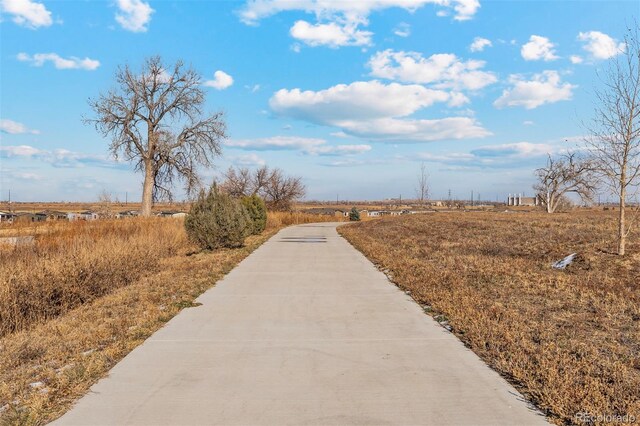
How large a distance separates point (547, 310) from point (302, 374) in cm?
477

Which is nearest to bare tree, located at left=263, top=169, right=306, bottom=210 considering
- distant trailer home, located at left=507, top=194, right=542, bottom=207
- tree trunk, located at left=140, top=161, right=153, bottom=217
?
tree trunk, located at left=140, top=161, right=153, bottom=217

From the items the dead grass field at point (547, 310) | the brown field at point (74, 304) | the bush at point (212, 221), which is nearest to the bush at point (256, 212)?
the bush at point (212, 221)

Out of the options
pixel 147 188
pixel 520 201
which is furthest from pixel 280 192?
pixel 520 201

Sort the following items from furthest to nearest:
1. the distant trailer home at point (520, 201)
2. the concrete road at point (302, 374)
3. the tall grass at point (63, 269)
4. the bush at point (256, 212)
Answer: the distant trailer home at point (520, 201), the bush at point (256, 212), the tall grass at point (63, 269), the concrete road at point (302, 374)

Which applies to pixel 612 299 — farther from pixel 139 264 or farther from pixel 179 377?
pixel 139 264

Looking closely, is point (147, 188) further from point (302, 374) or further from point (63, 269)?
point (302, 374)

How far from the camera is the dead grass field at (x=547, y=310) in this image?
13.8ft

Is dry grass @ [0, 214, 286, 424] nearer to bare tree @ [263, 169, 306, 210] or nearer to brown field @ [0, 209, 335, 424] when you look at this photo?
brown field @ [0, 209, 335, 424]

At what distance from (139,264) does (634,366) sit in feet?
36.3

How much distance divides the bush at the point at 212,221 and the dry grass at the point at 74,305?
236 cm

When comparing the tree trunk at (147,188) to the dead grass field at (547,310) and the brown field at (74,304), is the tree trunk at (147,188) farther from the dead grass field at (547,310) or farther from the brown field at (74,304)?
the dead grass field at (547,310)

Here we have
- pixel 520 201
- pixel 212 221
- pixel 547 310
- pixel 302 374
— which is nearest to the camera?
pixel 302 374

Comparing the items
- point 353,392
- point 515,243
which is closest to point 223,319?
point 353,392

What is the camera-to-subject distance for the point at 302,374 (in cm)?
462
